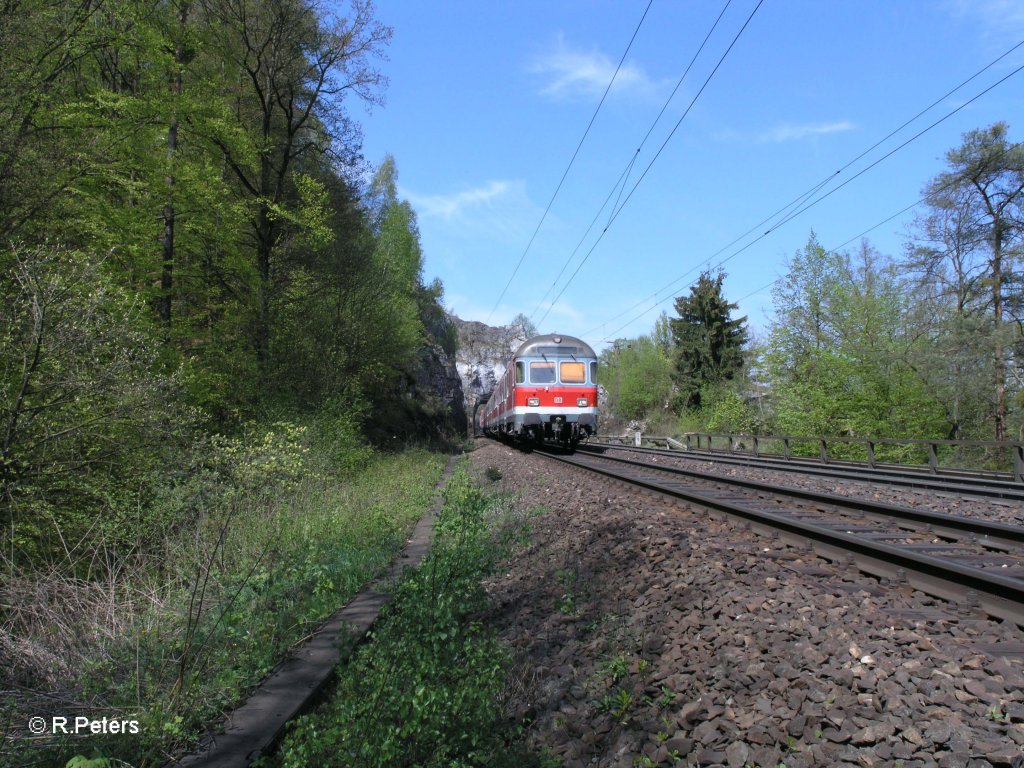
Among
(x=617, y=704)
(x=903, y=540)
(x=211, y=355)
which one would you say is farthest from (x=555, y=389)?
(x=617, y=704)

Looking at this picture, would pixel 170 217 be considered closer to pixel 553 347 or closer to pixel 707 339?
pixel 553 347

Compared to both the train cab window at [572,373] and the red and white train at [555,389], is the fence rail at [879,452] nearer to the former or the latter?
the red and white train at [555,389]

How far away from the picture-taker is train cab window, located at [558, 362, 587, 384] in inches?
789

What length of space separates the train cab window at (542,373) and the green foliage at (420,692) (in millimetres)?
14326

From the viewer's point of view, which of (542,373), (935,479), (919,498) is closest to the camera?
(919,498)

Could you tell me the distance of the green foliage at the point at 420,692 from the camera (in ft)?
10.7

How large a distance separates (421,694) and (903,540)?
5000 millimetres

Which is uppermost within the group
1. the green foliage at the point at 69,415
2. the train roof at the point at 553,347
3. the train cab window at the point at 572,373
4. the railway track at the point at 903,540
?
the train roof at the point at 553,347

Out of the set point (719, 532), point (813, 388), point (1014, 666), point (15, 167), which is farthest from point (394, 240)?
point (1014, 666)

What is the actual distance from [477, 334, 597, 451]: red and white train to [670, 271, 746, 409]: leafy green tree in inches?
1100

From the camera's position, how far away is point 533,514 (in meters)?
8.81

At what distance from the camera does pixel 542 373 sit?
20016 millimetres

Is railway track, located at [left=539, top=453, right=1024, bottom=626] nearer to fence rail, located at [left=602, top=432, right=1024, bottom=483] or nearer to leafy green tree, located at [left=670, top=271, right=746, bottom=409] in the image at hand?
fence rail, located at [left=602, top=432, right=1024, bottom=483]

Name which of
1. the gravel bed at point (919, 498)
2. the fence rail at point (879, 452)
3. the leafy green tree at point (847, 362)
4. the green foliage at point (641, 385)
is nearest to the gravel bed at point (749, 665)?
the gravel bed at point (919, 498)
